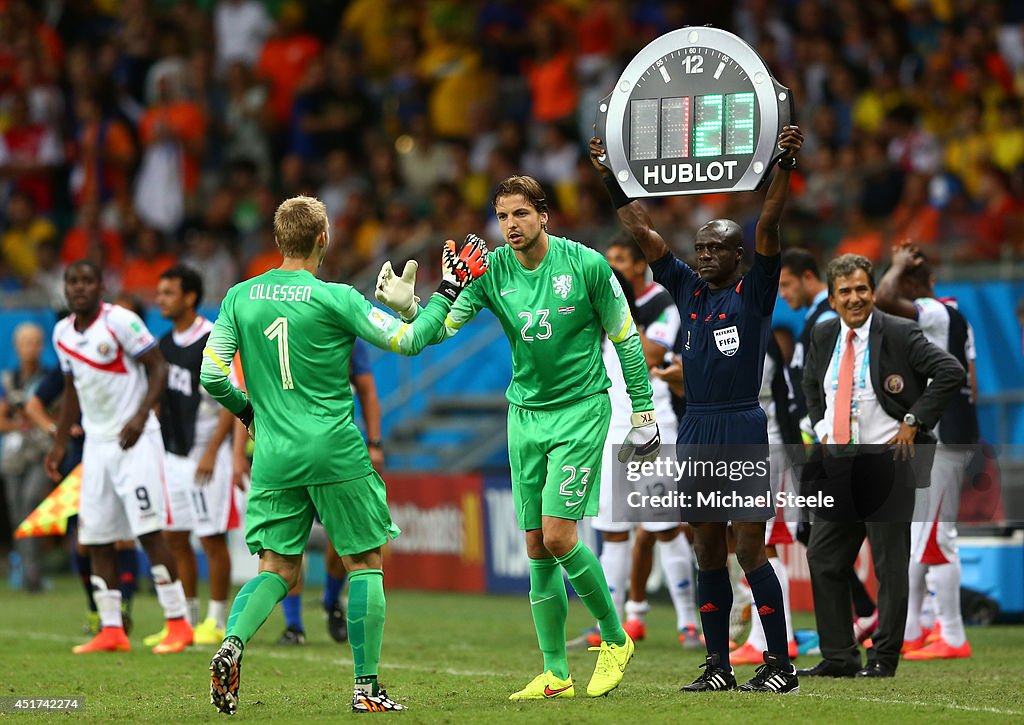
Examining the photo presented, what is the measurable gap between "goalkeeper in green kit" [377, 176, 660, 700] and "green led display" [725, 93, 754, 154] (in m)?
0.90

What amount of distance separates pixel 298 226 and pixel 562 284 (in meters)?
1.31

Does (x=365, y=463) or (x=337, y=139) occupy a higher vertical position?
(x=337, y=139)

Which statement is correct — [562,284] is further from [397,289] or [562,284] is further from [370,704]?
Answer: [370,704]

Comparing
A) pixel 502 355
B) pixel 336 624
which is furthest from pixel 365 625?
pixel 502 355

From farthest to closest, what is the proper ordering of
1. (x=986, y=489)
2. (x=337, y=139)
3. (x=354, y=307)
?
(x=337, y=139) → (x=986, y=489) → (x=354, y=307)

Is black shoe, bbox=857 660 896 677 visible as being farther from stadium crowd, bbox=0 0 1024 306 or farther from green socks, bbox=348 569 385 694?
stadium crowd, bbox=0 0 1024 306

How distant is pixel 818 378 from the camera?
32.0ft

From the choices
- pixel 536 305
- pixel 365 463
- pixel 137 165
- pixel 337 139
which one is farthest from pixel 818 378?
pixel 137 165

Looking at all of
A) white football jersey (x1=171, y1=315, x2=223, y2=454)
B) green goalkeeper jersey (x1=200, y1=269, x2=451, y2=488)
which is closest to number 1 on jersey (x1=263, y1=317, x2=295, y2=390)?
green goalkeeper jersey (x1=200, y1=269, x2=451, y2=488)

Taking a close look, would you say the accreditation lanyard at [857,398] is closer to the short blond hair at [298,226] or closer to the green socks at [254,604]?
the short blond hair at [298,226]

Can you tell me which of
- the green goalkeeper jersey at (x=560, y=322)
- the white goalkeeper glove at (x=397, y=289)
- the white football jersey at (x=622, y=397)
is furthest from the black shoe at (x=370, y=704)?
the white football jersey at (x=622, y=397)

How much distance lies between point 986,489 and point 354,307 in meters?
7.59

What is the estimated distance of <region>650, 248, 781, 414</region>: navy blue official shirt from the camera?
8.27 metres

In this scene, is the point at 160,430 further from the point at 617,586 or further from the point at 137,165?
the point at 137,165
